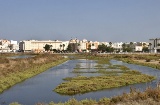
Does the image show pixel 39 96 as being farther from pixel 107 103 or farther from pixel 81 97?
pixel 107 103

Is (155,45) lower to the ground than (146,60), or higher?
higher

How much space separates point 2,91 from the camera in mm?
27500

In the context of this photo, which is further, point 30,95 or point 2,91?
point 2,91

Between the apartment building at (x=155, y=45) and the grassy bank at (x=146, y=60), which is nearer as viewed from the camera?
the grassy bank at (x=146, y=60)

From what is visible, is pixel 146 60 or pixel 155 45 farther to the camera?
pixel 155 45

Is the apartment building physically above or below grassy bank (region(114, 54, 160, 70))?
above

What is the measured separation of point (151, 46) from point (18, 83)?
164 m

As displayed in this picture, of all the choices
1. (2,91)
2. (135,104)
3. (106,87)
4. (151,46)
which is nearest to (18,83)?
(2,91)

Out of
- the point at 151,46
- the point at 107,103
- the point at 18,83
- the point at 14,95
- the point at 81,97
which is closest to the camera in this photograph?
the point at 107,103

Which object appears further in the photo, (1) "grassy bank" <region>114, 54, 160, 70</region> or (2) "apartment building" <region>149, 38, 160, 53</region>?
(2) "apartment building" <region>149, 38, 160, 53</region>

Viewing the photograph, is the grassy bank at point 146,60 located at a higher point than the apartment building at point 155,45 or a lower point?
lower

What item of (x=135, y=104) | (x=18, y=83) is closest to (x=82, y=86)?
(x=18, y=83)

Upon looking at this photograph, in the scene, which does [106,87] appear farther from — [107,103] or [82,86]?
[107,103]

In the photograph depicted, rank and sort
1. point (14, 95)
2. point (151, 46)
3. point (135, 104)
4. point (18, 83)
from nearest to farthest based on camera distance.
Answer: point (135, 104) → point (14, 95) → point (18, 83) → point (151, 46)
